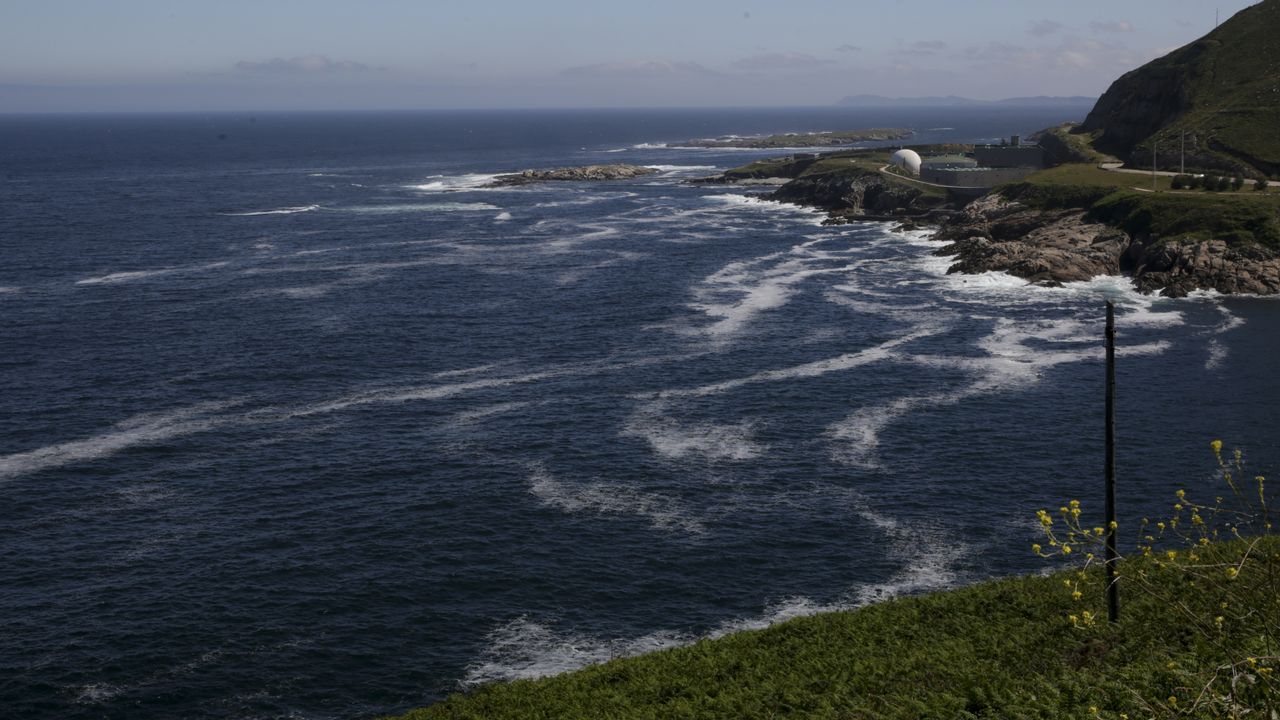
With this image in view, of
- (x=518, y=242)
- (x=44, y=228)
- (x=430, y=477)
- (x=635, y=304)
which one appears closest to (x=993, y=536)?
(x=430, y=477)

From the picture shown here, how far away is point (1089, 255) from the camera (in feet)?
424

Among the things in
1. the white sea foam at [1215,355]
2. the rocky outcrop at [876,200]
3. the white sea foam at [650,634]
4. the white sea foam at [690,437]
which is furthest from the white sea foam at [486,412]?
the rocky outcrop at [876,200]

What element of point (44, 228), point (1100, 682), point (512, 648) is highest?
point (44, 228)

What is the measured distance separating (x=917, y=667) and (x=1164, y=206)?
11233 centimetres

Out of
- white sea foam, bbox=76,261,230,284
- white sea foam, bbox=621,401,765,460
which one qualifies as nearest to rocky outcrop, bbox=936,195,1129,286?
white sea foam, bbox=621,401,765,460

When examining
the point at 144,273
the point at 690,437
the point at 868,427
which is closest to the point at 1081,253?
the point at 868,427

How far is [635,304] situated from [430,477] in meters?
51.7

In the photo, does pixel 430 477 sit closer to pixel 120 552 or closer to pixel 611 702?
pixel 120 552

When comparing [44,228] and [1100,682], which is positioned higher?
[44,228]

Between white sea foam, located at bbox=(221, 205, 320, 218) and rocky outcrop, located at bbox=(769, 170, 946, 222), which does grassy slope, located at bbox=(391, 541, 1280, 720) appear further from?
white sea foam, located at bbox=(221, 205, 320, 218)

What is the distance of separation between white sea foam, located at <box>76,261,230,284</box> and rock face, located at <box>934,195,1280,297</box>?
9229cm

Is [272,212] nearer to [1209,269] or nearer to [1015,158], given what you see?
[1015,158]

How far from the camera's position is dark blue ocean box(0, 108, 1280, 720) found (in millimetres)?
49406

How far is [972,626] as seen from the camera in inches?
1673
